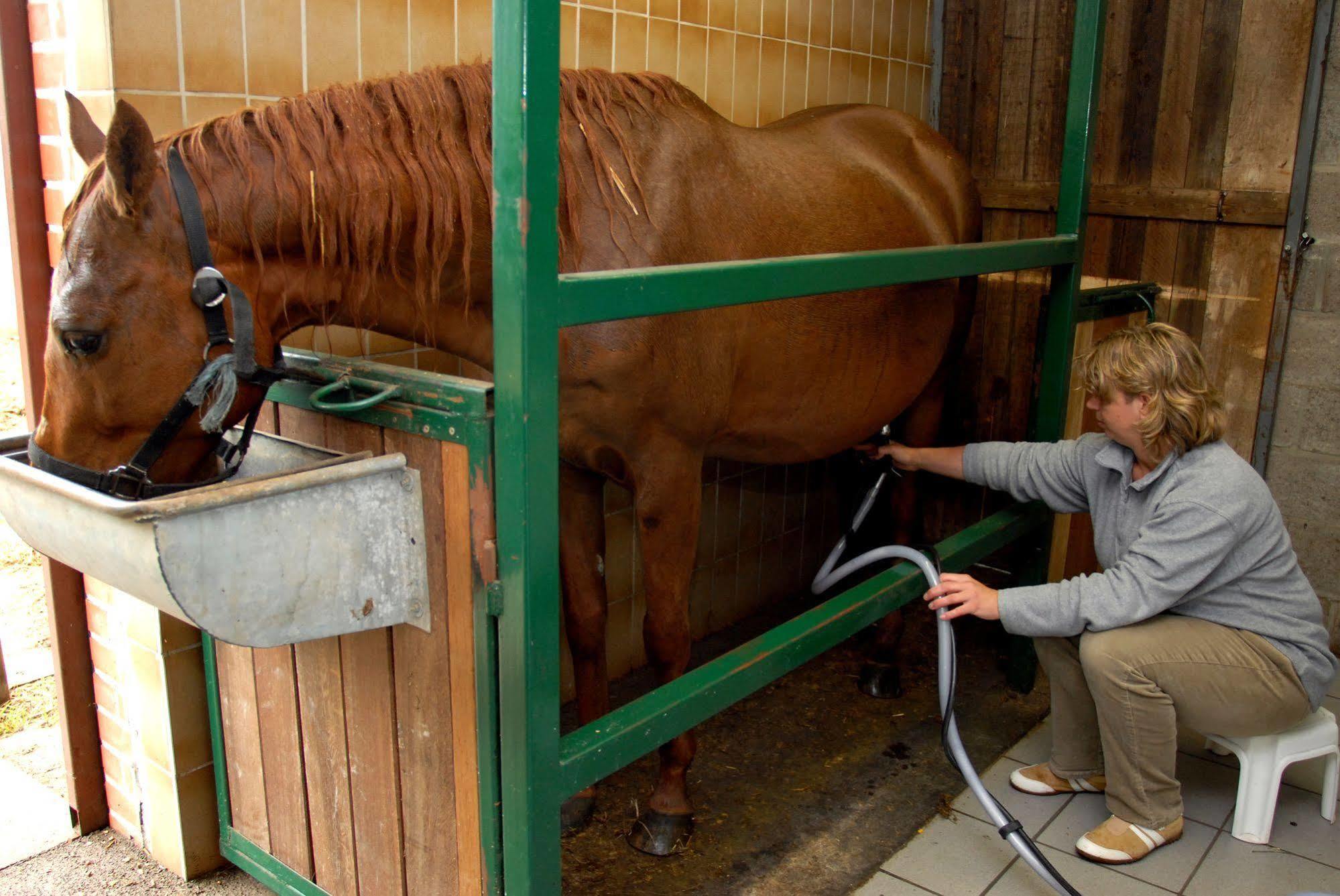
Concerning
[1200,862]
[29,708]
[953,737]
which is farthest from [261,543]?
[1200,862]

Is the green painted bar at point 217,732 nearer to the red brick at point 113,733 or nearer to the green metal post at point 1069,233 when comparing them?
the red brick at point 113,733

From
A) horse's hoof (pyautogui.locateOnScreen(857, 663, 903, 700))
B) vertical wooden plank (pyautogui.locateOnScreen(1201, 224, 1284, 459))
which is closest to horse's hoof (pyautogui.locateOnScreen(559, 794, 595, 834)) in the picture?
horse's hoof (pyautogui.locateOnScreen(857, 663, 903, 700))

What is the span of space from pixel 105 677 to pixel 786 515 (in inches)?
88.5

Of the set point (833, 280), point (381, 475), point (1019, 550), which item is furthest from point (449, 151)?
point (1019, 550)

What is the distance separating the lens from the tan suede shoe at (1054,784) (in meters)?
2.62

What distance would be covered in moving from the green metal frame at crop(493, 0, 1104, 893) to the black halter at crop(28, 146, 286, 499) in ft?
1.29

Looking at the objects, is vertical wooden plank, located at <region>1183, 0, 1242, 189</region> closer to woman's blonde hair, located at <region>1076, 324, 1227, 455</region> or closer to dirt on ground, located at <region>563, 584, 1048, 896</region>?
woman's blonde hair, located at <region>1076, 324, 1227, 455</region>

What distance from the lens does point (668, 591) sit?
7.56 ft

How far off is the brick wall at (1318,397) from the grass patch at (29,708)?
3.68m

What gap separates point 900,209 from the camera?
287cm

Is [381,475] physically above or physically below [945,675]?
above

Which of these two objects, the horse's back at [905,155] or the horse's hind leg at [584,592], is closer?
the horse's hind leg at [584,592]

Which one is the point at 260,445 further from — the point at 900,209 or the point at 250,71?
the point at 900,209

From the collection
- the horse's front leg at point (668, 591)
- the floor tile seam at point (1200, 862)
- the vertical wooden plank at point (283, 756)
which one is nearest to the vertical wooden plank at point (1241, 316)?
the floor tile seam at point (1200, 862)
